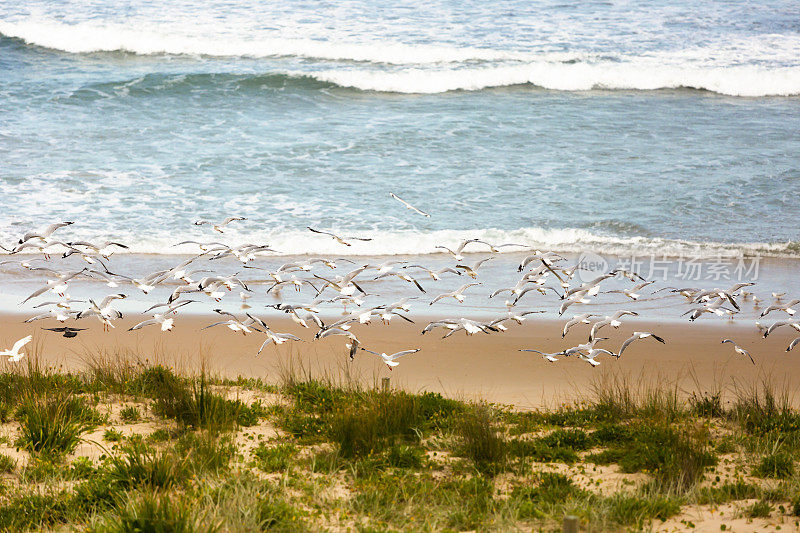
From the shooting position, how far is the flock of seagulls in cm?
823

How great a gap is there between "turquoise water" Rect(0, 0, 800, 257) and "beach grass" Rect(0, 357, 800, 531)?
6356 mm

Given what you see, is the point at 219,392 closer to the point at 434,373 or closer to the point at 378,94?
the point at 434,373

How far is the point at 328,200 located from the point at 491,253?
423 cm

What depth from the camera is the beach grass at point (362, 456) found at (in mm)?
4848

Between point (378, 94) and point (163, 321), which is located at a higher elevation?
point (378, 94)

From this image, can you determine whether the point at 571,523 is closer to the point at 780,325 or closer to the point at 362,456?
the point at 362,456

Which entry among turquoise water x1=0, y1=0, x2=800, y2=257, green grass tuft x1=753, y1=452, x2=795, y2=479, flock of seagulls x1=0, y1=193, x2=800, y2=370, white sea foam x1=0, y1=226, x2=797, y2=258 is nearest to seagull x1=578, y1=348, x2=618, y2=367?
flock of seagulls x1=0, y1=193, x2=800, y2=370

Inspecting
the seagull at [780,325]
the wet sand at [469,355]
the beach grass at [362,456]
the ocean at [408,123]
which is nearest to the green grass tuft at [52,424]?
the beach grass at [362,456]

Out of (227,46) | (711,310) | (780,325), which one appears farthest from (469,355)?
(227,46)

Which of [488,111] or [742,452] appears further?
[488,111]

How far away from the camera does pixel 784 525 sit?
4.85 m

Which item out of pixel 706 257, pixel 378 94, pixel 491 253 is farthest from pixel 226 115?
pixel 706 257

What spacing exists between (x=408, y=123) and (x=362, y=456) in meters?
15.5

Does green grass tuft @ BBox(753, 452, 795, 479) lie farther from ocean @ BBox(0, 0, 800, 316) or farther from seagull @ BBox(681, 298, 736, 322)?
ocean @ BBox(0, 0, 800, 316)
